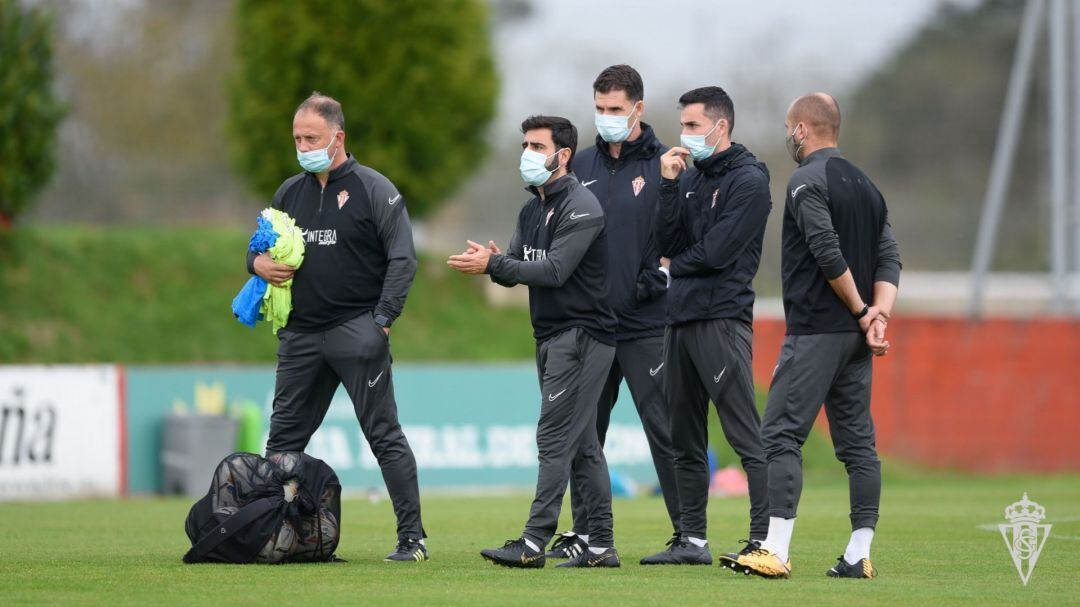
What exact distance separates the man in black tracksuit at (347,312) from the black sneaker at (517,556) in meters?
0.63

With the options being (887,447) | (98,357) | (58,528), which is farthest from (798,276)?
(98,357)

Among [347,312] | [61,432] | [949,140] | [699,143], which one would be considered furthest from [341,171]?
[949,140]

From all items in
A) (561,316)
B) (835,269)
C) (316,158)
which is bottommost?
(561,316)

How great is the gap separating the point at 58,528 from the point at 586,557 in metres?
4.54

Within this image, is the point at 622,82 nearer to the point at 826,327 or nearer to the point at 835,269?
the point at 835,269

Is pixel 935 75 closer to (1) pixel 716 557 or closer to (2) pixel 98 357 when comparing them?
(2) pixel 98 357

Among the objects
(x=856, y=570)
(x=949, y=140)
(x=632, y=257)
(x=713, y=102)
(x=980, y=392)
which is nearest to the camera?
(x=856, y=570)

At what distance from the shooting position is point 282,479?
26.7 feet

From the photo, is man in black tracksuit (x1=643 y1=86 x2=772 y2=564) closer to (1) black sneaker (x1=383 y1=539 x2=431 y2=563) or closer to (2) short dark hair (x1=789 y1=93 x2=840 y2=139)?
(2) short dark hair (x1=789 y1=93 x2=840 y2=139)

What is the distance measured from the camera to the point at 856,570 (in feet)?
24.8

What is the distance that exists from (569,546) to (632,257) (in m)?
1.64


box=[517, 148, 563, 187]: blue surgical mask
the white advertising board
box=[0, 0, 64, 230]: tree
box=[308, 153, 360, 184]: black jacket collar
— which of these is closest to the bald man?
box=[517, 148, 563, 187]: blue surgical mask

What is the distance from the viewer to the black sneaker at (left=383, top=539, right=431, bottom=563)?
8242mm

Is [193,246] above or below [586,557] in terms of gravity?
above
